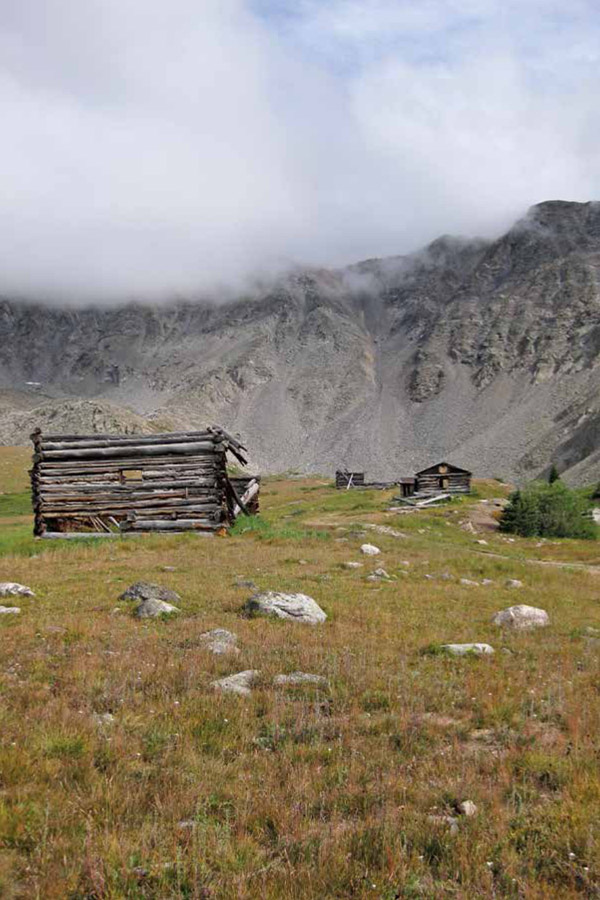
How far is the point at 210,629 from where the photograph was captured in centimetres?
859

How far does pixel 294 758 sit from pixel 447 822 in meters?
1.33

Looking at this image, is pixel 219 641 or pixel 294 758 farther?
pixel 219 641

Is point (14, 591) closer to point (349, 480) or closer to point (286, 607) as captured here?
point (286, 607)

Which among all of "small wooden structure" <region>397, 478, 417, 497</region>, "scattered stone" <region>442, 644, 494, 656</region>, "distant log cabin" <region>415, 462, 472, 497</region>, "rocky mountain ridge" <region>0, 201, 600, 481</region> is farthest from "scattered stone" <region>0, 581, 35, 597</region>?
"rocky mountain ridge" <region>0, 201, 600, 481</region>

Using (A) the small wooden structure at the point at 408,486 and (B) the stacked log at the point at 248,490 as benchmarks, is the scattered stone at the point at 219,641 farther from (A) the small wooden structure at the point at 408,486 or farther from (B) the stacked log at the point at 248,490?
(A) the small wooden structure at the point at 408,486

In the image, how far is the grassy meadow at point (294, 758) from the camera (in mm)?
3381

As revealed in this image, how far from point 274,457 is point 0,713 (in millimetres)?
136681

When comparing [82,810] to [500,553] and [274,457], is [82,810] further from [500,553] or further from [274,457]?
[274,457]

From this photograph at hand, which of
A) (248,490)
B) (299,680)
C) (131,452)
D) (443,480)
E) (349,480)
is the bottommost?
(349,480)

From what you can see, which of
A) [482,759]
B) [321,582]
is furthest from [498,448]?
[482,759]

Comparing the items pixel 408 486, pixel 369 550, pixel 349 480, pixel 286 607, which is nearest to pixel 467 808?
pixel 286 607

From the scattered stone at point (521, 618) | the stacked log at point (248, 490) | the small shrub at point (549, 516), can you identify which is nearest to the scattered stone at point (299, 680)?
the scattered stone at point (521, 618)

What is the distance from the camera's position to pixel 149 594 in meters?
10.5

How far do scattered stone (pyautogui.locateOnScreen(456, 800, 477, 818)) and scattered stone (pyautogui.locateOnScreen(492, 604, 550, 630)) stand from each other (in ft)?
20.8
